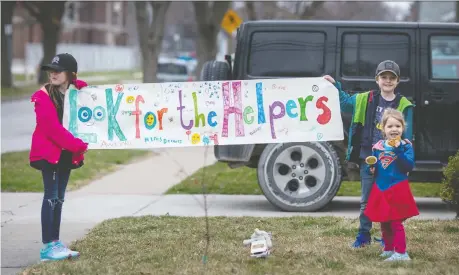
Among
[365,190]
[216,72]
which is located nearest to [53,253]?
[365,190]

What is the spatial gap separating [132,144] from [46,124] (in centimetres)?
113

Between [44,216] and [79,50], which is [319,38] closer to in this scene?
[44,216]

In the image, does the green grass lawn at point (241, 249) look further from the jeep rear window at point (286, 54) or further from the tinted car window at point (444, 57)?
the tinted car window at point (444, 57)

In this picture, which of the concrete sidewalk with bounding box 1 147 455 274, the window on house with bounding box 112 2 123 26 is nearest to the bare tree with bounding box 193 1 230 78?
the concrete sidewalk with bounding box 1 147 455 274

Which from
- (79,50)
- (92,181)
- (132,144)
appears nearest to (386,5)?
(79,50)

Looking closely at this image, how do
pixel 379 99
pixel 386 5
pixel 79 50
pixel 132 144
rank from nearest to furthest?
pixel 379 99, pixel 132 144, pixel 386 5, pixel 79 50

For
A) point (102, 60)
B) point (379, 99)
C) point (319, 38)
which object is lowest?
point (379, 99)

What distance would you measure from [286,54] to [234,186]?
2666 mm

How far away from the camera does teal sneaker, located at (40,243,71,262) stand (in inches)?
284

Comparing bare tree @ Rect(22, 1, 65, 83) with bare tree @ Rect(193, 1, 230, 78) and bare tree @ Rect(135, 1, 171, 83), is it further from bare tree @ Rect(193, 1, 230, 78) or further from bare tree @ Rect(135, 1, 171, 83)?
bare tree @ Rect(135, 1, 171, 83)

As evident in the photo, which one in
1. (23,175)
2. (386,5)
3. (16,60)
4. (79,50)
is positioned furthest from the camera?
(16,60)

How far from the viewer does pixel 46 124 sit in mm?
7109

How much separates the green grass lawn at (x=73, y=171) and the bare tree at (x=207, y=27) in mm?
12302

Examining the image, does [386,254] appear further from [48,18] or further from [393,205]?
[48,18]
